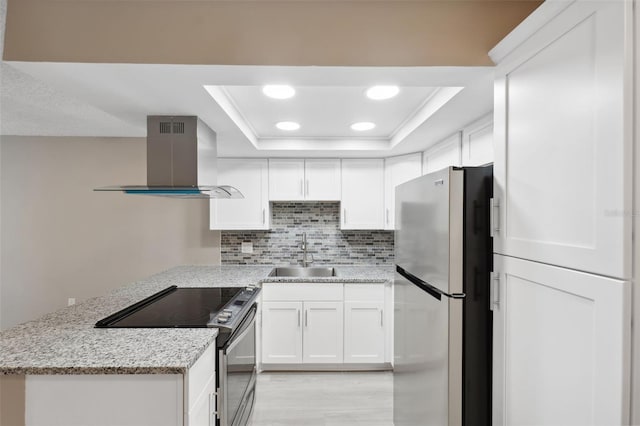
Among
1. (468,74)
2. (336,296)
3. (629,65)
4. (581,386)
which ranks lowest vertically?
(336,296)

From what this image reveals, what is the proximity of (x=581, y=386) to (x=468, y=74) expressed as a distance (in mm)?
1216

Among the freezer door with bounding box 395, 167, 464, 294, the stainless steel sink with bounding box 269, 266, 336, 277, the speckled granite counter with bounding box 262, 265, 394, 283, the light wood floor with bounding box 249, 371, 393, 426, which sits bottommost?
the light wood floor with bounding box 249, 371, 393, 426

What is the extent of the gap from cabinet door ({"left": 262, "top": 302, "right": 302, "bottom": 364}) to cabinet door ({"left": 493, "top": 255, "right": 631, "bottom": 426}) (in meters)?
1.92

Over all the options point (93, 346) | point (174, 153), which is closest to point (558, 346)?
point (93, 346)

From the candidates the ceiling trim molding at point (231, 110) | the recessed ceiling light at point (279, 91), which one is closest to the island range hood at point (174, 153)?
the ceiling trim molding at point (231, 110)

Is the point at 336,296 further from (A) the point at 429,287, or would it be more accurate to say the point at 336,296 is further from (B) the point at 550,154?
(B) the point at 550,154

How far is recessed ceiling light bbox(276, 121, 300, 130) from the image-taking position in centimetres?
256

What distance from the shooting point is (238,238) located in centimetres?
357

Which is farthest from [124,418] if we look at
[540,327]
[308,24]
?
[308,24]

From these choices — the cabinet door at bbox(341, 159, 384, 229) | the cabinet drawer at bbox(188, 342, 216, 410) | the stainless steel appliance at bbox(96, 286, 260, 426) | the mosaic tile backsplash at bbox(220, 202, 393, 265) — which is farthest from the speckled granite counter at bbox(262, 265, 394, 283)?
the cabinet drawer at bbox(188, 342, 216, 410)

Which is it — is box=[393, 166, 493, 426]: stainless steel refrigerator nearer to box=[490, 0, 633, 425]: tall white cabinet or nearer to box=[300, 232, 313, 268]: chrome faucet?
box=[490, 0, 633, 425]: tall white cabinet

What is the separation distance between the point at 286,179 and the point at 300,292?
1.14 metres

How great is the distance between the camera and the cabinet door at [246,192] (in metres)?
3.29

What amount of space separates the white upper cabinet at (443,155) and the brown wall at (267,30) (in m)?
0.97
